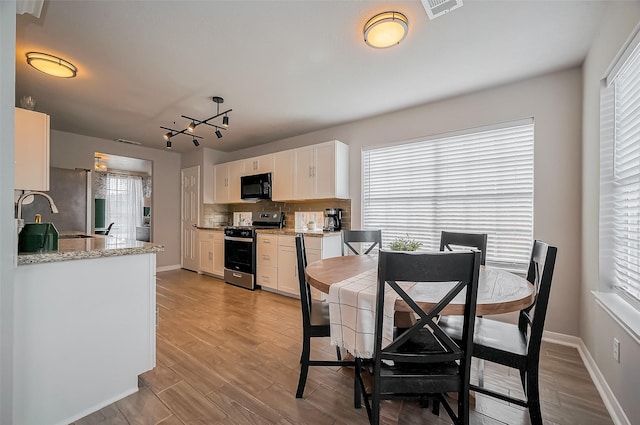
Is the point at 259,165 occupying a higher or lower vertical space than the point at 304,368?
higher

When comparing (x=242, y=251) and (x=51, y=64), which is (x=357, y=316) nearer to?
(x=51, y=64)

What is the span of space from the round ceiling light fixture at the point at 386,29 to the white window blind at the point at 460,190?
155 cm

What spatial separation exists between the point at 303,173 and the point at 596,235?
3.18m

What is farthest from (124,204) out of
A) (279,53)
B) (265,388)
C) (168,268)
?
(265,388)

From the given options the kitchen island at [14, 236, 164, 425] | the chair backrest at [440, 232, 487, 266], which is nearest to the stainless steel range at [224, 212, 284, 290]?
the kitchen island at [14, 236, 164, 425]

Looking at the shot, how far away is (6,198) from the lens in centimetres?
113

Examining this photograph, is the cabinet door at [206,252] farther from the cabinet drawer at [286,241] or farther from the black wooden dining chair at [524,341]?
the black wooden dining chair at [524,341]

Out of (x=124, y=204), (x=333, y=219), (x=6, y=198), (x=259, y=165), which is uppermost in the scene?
(x=259, y=165)

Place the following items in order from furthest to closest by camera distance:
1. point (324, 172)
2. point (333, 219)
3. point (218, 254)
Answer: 1. point (218, 254)
2. point (333, 219)
3. point (324, 172)

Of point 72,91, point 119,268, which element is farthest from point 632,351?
point 72,91

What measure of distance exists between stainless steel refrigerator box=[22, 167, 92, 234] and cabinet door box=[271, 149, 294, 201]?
3.01 metres

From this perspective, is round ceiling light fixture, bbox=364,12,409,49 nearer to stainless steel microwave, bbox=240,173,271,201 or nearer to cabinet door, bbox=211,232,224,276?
stainless steel microwave, bbox=240,173,271,201

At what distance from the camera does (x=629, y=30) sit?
1491 millimetres

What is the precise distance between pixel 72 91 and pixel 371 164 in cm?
351
